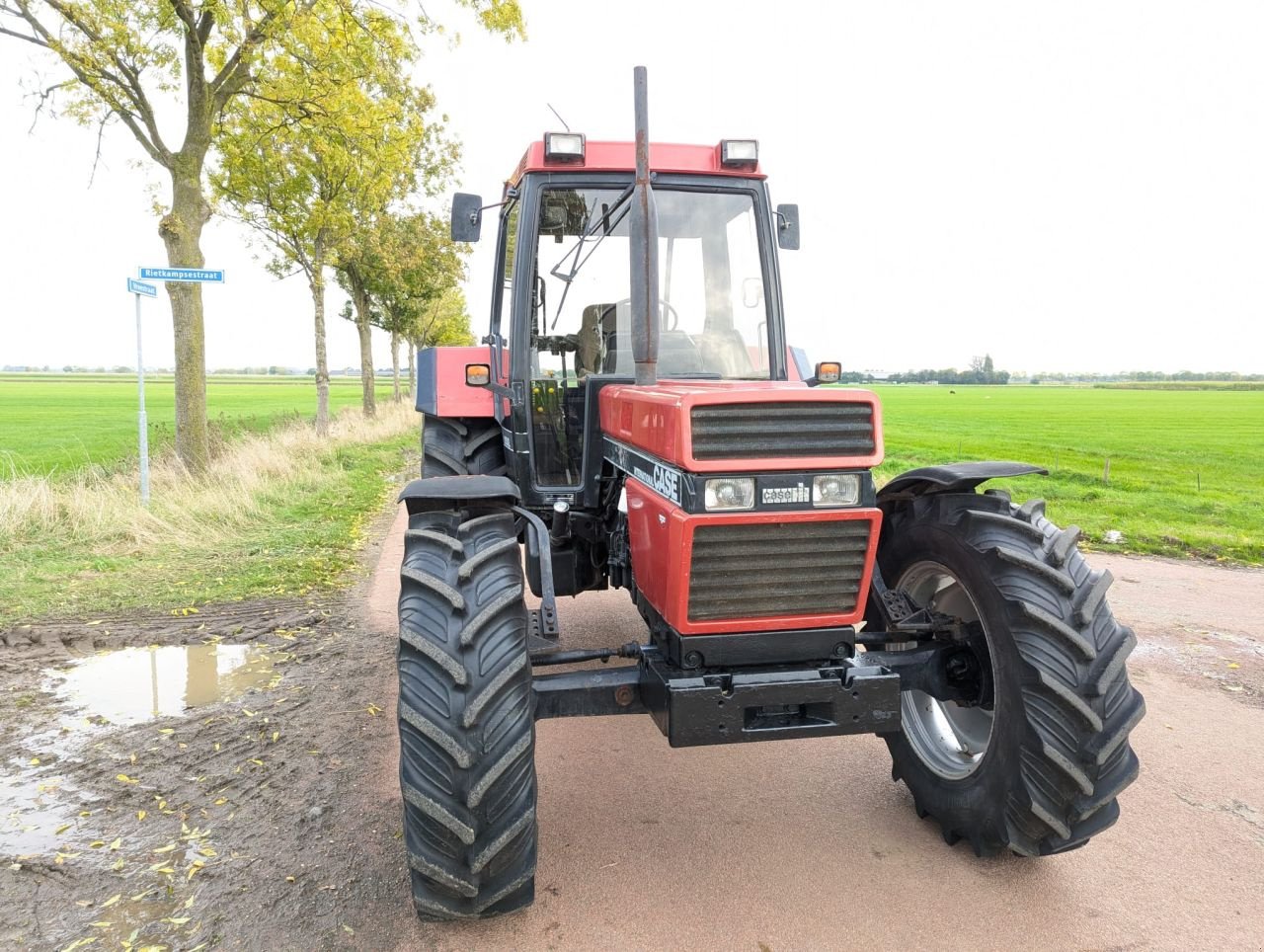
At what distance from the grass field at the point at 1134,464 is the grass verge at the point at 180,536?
321 inches

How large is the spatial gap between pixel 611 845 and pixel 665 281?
259 centimetres

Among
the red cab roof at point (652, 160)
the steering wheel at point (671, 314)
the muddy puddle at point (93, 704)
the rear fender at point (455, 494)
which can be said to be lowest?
the muddy puddle at point (93, 704)

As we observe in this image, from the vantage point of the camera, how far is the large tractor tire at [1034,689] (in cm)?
278

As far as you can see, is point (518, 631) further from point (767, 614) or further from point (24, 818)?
point (24, 818)

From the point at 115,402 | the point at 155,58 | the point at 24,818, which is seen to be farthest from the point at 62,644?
the point at 115,402

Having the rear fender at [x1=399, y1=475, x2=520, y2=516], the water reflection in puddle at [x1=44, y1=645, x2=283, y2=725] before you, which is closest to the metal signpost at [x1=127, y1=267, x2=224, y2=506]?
the water reflection in puddle at [x1=44, y1=645, x2=283, y2=725]

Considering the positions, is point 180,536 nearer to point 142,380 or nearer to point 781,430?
point 142,380

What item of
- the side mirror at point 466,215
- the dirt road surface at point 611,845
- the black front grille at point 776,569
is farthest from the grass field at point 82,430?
the black front grille at point 776,569

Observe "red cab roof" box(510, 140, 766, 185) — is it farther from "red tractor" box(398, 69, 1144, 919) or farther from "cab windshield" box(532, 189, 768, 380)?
"red tractor" box(398, 69, 1144, 919)

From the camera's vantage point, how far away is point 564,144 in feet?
13.1

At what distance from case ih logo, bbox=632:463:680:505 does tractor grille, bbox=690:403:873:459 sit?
17 centimetres

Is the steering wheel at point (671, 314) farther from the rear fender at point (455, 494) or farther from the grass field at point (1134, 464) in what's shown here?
the grass field at point (1134, 464)

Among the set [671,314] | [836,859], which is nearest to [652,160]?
[671,314]

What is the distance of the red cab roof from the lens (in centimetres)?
412
